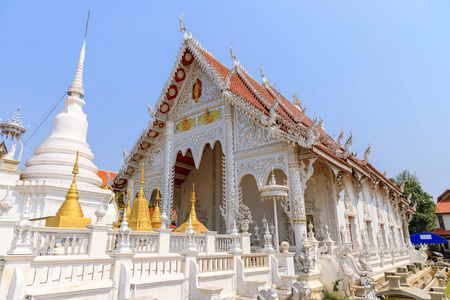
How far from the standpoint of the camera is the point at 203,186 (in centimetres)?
1482

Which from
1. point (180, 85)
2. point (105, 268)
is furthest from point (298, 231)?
point (180, 85)

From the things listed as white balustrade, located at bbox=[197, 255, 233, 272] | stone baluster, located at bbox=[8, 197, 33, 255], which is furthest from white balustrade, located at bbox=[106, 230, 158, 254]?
stone baluster, located at bbox=[8, 197, 33, 255]

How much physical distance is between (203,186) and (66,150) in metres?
6.76

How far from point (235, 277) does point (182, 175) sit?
29.1 feet

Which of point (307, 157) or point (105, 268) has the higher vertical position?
point (307, 157)

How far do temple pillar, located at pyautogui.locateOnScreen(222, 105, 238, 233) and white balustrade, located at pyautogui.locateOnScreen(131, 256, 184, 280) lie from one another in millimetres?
4360

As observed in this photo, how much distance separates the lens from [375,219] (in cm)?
1465

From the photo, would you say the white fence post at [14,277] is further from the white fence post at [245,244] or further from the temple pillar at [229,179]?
the temple pillar at [229,179]

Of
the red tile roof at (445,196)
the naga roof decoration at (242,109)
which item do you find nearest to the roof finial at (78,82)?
the naga roof decoration at (242,109)

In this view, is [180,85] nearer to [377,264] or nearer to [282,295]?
[282,295]

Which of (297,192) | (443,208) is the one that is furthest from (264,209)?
(443,208)

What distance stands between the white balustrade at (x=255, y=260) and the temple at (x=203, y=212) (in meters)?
0.02

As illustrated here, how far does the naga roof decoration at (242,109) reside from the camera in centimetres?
913

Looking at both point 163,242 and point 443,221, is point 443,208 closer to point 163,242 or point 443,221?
point 443,221
